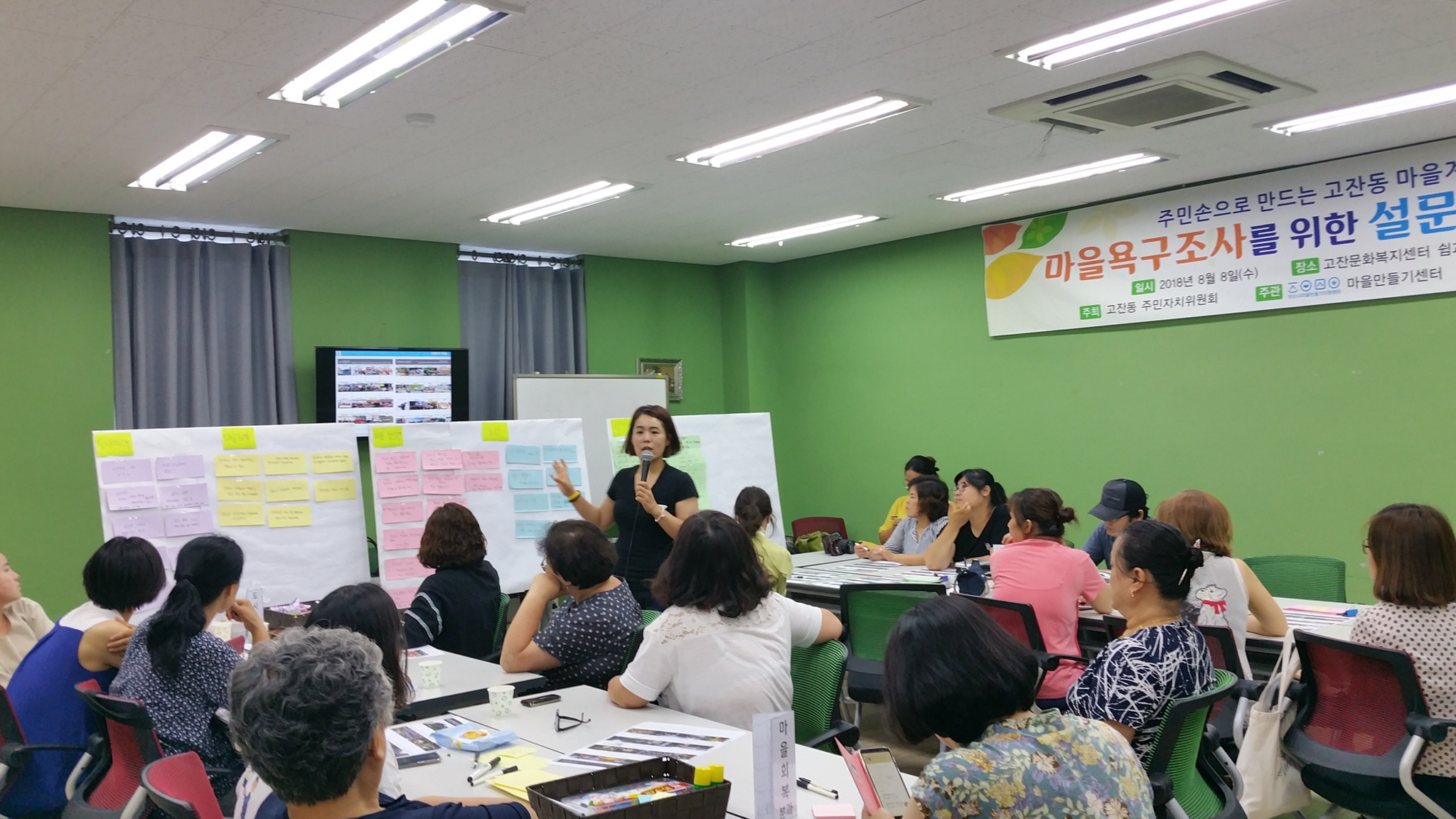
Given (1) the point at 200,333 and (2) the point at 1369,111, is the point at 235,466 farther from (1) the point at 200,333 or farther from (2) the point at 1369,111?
(2) the point at 1369,111

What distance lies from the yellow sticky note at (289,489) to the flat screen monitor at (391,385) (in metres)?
1.68

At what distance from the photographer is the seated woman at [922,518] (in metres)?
5.64

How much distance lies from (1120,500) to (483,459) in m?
3.24

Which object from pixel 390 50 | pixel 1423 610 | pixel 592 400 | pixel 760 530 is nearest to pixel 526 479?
pixel 760 530

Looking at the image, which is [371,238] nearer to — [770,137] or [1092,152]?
[770,137]

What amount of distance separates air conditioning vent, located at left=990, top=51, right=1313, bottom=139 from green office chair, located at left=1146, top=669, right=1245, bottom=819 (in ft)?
8.48

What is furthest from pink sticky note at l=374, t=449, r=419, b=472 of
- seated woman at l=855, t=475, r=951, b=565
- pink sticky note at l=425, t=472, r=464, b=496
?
seated woman at l=855, t=475, r=951, b=565

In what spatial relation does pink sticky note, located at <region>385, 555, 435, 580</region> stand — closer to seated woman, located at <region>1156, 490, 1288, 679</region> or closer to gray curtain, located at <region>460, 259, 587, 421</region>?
gray curtain, located at <region>460, 259, 587, 421</region>

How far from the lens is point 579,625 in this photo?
3260 mm

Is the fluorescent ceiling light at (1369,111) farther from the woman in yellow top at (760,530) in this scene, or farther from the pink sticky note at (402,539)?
the pink sticky note at (402,539)

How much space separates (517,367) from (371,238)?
4.63 feet

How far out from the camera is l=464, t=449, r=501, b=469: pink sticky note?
5.62 m

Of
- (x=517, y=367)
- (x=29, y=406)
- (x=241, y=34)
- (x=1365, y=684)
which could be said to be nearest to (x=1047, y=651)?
(x=1365, y=684)

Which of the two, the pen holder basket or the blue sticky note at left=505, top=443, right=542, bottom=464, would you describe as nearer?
the pen holder basket
